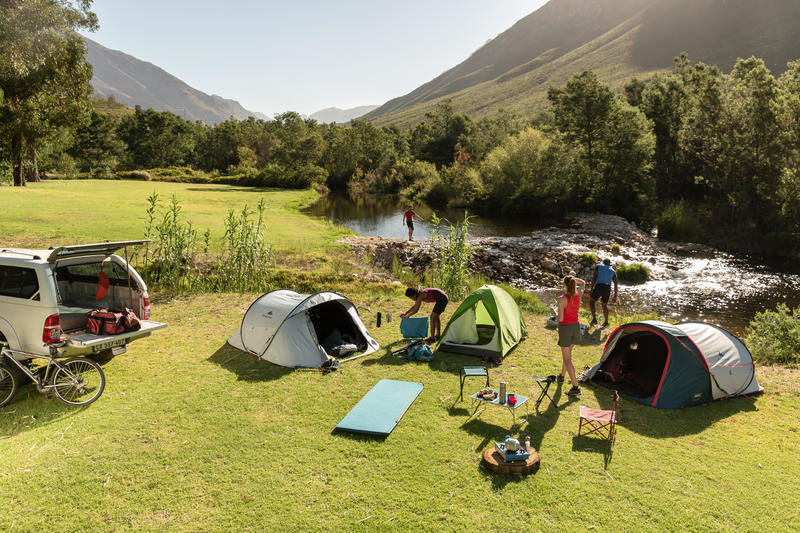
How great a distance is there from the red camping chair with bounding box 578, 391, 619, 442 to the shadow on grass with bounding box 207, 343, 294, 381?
605 centimetres

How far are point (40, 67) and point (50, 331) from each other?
1234 inches

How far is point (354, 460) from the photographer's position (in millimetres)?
6770

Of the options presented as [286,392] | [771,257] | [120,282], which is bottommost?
[771,257]

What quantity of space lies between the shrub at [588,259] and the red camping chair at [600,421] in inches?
777

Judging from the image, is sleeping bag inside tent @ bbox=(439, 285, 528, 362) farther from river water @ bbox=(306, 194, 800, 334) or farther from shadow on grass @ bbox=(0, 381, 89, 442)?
river water @ bbox=(306, 194, 800, 334)

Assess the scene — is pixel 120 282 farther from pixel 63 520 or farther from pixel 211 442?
pixel 63 520

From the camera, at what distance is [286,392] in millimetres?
8961

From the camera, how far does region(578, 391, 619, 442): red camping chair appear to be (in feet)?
23.7

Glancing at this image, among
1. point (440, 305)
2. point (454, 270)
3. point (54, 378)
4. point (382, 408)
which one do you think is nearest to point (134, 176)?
point (454, 270)

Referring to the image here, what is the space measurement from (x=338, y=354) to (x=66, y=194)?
3717 centimetres

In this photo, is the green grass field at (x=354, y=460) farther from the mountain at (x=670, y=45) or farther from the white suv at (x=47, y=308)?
the mountain at (x=670, y=45)

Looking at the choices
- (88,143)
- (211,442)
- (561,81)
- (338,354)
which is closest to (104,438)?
(211,442)

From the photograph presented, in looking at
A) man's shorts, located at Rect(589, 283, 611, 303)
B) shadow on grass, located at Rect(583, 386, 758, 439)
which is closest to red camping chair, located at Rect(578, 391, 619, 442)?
shadow on grass, located at Rect(583, 386, 758, 439)

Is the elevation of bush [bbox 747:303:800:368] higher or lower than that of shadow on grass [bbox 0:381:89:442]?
lower
